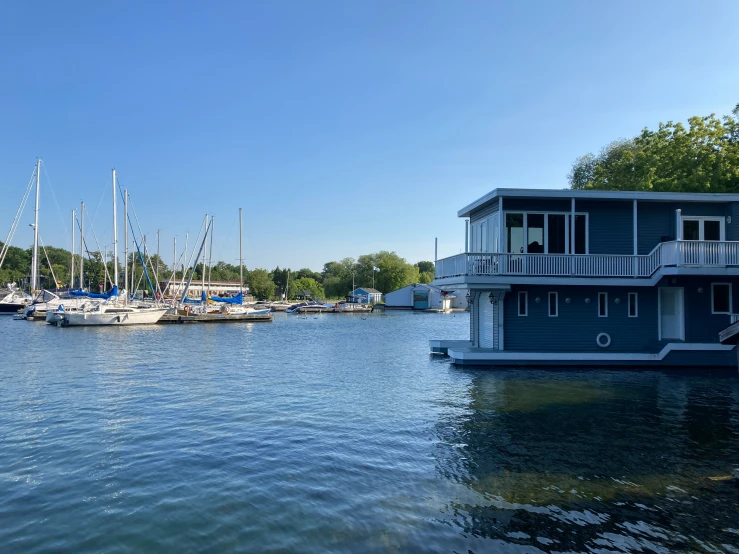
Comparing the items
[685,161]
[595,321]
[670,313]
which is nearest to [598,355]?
[595,321]

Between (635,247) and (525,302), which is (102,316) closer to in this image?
(525,302)

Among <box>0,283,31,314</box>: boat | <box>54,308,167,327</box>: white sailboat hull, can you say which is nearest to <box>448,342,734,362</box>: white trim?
<box>54,308,167,327</box>: white sailboat hull

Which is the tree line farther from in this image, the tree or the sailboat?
the sailboat

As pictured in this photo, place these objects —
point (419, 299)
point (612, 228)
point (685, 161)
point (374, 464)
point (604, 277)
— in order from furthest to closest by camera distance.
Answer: point (419, 299), point (685, 161), point (612, 228), point (604, 277), point (374, 464)

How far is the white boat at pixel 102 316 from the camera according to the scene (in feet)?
166

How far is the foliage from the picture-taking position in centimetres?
3189

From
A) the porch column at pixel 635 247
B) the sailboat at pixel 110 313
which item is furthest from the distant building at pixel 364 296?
the porch column at pixel 635 247

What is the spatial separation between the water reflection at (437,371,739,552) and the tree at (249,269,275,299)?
10070cm

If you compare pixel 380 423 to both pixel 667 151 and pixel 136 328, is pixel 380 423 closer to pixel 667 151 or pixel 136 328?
pixel 667 151

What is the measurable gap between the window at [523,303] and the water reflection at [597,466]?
4686mm

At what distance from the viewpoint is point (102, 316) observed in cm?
5069

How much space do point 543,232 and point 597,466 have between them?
13.6 metres

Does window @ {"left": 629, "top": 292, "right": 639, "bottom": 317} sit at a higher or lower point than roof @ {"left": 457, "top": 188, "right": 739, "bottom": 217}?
lower

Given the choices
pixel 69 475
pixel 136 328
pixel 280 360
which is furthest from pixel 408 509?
pixel 136 328
